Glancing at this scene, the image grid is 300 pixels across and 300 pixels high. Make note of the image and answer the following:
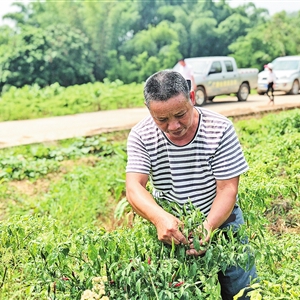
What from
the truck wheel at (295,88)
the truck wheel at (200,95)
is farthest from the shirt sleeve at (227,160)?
the truck wheel at (200,95)

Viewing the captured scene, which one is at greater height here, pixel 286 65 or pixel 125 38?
pixel 125 38

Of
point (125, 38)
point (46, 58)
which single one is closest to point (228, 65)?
point (46, 58)

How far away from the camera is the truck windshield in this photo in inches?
542

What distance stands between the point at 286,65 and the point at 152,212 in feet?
40.1

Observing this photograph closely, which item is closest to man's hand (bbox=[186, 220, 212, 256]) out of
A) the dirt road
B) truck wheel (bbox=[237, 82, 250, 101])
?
the dirt road

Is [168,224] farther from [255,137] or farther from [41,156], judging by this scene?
[41,156]

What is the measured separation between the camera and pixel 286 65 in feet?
45.8

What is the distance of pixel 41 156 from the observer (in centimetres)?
802

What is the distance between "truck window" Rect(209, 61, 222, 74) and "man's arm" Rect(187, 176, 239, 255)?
12.3 meters

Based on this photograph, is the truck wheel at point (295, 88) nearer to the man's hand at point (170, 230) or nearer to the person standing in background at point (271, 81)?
the person standing in background at point (271, 81)

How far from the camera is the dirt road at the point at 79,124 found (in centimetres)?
950

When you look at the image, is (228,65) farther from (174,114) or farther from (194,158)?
(174,114)

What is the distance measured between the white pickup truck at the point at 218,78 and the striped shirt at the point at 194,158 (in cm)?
1116

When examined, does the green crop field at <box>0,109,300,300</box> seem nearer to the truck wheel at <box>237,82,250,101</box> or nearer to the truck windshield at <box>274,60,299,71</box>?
the truck windshield at <box>274,60,299,71</box>
